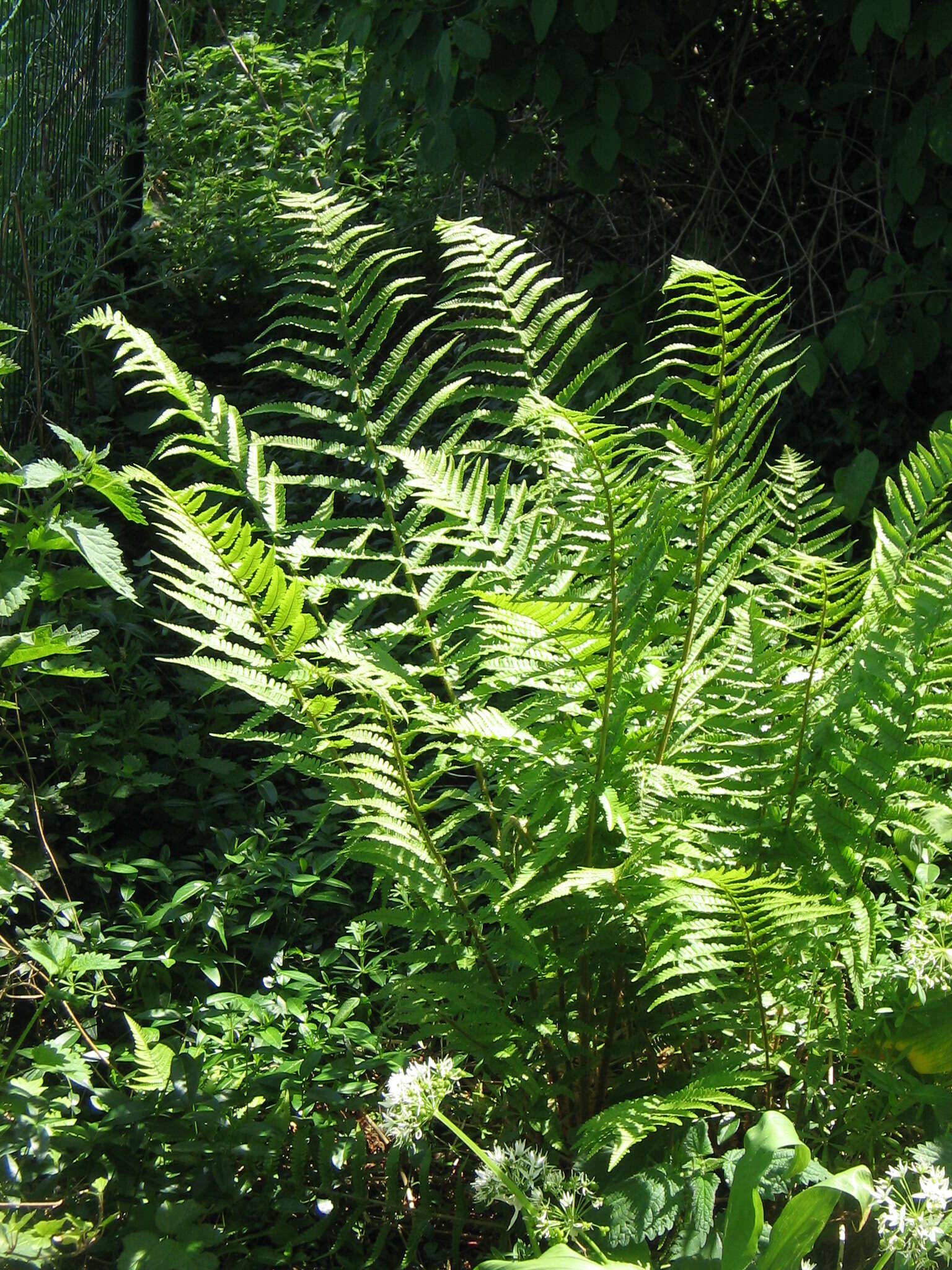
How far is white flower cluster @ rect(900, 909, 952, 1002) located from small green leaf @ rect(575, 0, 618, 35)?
2.16m

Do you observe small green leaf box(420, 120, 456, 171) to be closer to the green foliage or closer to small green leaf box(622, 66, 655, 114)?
the green foliage

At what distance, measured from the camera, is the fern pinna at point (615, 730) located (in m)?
1.31

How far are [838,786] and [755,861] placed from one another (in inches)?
5.3

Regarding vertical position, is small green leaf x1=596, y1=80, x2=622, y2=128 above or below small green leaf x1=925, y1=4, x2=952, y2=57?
below

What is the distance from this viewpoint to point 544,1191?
1285 millimetres

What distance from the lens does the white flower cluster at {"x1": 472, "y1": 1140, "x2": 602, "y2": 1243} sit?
112 cm

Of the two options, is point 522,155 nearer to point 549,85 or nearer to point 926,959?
point 549,85

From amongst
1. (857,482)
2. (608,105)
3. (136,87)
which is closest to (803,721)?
(857,482)

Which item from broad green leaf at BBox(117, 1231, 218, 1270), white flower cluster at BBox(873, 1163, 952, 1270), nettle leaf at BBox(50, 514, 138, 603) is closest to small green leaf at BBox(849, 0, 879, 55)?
nettle leaf at BBox(50, 514, 138, 603)

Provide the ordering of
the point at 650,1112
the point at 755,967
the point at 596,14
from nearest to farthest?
the point at 650,1112
the point at 755,967
the point at 596,14

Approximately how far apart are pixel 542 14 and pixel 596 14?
151 mm

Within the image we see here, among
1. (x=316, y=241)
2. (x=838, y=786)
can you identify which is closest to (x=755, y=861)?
(x=838, y=786)

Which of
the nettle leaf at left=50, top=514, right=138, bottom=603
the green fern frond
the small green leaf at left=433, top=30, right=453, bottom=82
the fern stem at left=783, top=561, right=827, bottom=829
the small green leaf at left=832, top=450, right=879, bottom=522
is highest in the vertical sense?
the small green leaf at left=433, top=30, right=453, bottom=82

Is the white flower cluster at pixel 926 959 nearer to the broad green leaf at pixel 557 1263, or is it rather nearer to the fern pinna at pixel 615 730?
the fern pinna at pixel 615 730
